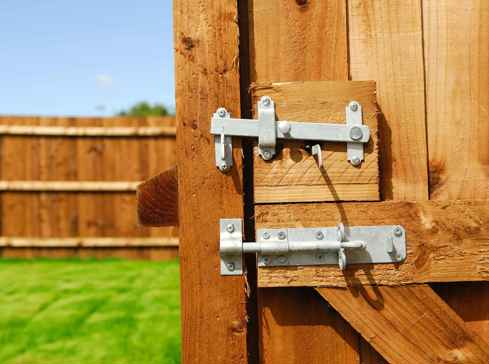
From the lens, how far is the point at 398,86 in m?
1.11

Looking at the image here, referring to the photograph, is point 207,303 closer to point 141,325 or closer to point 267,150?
point 267,150

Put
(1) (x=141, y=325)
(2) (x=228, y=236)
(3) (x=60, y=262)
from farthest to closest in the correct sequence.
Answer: (3) (x=60, y=262)
(1) (x=141, y=325)
(2) (x=228, y=236)

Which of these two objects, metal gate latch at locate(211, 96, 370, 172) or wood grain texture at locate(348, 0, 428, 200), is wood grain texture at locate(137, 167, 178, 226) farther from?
wood grain texture at locate(348, 0, 428, 200)

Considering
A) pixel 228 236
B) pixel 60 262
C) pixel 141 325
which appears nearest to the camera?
pixel 228 236

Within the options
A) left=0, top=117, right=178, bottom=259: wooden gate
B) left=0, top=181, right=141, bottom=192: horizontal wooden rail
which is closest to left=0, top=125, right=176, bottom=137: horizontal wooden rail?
left=0, top=117, right=178, bottom=259: wooden gate

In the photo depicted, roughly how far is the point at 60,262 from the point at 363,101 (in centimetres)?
636

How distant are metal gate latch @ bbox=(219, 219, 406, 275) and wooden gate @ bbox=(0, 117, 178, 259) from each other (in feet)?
19.0

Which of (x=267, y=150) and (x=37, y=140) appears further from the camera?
(x=37, y=140)

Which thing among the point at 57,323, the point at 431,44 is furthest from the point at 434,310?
the point at 57,323

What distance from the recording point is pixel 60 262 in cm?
660

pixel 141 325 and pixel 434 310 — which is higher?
pixel 434 310

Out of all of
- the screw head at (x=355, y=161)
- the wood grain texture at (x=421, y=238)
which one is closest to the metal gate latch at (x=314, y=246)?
the wood grain texture at (x=421, y=238)

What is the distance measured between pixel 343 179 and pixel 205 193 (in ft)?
1.03

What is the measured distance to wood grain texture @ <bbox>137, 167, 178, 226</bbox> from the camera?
3.66 feet
